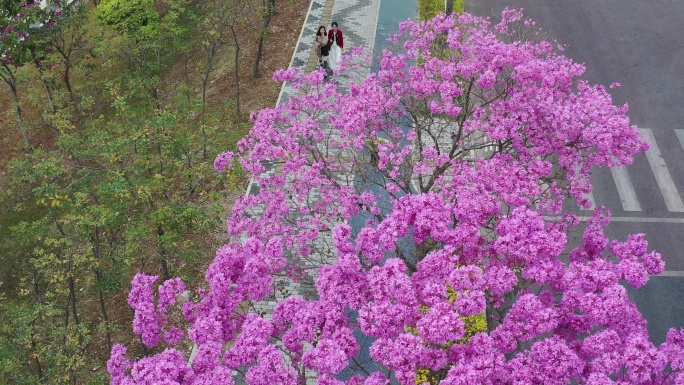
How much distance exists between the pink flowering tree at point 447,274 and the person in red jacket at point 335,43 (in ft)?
25.4

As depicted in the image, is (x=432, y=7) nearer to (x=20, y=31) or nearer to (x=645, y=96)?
(x=645, y=96)

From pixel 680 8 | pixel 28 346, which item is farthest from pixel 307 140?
pixel 680 8

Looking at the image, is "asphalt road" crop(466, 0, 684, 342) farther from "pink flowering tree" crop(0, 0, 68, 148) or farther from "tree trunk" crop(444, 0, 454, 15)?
"pink flowering tree" crop(0, 0, 68, 148)

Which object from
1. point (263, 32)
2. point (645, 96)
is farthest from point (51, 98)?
point (645, 96)

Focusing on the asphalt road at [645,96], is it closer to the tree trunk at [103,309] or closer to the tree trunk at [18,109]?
the tree trunk at [103,309]

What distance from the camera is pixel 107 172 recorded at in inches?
574

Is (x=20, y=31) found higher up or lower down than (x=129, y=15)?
lower down

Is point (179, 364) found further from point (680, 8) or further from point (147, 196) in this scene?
point (680, 8)

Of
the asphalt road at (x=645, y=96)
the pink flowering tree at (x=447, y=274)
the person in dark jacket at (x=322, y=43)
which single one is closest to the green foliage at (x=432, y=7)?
the asphalt road at (x=645, y=96)

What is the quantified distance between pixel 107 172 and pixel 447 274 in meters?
8.78

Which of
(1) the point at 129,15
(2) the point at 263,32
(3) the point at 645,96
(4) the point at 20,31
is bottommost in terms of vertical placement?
(3) the point at 645,96

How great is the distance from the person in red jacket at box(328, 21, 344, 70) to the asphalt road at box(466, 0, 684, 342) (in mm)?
5642

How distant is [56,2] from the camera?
755 inches

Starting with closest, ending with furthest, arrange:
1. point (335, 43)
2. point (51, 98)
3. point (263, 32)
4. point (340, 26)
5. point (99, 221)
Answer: point (99, 221) → point (51, 98) → point (335, 43) → point (263, 32) → point (340, 26)
